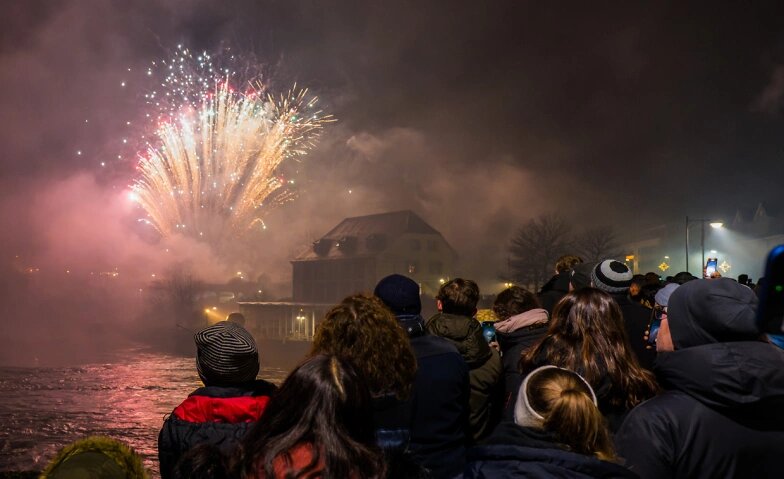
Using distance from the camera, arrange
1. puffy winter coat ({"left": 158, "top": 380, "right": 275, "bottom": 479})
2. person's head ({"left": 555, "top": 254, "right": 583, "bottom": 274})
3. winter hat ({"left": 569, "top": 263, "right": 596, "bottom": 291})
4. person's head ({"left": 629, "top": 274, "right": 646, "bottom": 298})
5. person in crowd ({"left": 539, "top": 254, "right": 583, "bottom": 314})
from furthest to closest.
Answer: person's head ({"left": 555, "top": 254, "right": 583, "bottom": 274}) < person's head ({"left": 629, "top": 274, "right": 646, "bottom": 298}) < person in crowd ({"left": 539, "top": 254, "right": 583, "bottom": 314}) < winter hat ({"left": 569, "top": 263, "right": 596, "bottom": 291}) < puffy winter coat ({"left": 158, "top": 380, "right": 275, "bottom": 479})

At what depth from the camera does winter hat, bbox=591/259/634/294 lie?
5.64 m

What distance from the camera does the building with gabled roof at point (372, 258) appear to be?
70.9 m

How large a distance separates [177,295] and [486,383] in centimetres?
7767

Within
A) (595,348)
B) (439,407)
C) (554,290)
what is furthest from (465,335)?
(554,290)

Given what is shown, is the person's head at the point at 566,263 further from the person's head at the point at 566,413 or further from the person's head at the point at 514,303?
the person's head at the point at 566,413

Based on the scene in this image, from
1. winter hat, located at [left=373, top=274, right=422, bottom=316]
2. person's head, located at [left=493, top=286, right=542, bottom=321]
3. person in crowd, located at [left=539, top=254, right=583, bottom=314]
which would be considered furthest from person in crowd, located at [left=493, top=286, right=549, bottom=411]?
person in crowd, located at [left=539, top=254, right=583, bottom=314]

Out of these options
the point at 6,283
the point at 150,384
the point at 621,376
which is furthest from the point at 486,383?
the point at 6,283

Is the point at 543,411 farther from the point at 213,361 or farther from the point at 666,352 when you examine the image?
the point at 213,361

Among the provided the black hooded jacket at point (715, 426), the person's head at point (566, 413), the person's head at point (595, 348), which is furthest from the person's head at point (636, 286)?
the person's head at point (566, 413)

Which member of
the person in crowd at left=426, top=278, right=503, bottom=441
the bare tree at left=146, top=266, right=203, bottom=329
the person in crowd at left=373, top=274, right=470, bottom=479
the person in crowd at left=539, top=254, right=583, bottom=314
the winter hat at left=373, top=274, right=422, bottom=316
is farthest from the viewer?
the bare tree at left=146, top=266, right=203, bottom=329

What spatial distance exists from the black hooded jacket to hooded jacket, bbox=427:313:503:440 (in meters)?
2.28

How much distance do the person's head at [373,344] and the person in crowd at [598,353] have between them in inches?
40.1

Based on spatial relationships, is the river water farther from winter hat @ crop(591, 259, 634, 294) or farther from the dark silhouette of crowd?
winter hat @ crop(591, 259, 634, 294)

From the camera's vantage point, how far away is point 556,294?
7164 millimetres
